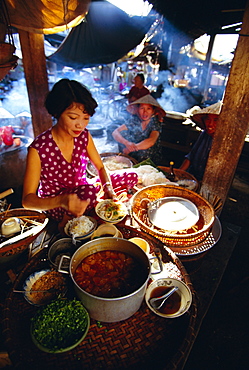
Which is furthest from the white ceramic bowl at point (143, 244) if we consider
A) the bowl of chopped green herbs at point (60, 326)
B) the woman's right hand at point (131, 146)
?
the woman's right hand at point (131, 146)

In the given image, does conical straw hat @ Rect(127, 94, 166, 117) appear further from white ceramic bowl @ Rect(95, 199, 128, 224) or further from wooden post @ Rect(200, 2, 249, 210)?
white ceramic bowl @ Rect(95, 199, 128, 224)

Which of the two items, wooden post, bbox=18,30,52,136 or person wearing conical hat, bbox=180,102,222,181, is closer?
person wearing conical hat, bbox=180,102,222,181

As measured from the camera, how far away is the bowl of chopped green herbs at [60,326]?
132cm

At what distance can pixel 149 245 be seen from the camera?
225cm

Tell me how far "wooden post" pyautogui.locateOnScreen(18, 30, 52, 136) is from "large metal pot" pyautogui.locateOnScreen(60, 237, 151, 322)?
404 centimetres

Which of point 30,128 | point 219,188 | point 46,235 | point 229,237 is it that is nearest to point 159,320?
point 46,235

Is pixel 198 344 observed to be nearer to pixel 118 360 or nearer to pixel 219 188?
pixel 118 360

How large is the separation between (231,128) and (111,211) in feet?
6.39

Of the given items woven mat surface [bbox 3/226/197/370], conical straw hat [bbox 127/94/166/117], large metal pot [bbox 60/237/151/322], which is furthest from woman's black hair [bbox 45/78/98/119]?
conical straw hat [bbox 127/94/166/117]

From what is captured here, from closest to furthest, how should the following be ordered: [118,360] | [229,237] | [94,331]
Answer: [118,360] < [94,331] < [229,237]

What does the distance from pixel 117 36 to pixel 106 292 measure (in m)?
8.11

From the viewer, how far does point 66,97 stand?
2.42 m

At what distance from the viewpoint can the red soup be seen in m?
1.57

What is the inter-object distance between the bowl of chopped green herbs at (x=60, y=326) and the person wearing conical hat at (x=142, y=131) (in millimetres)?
3877
